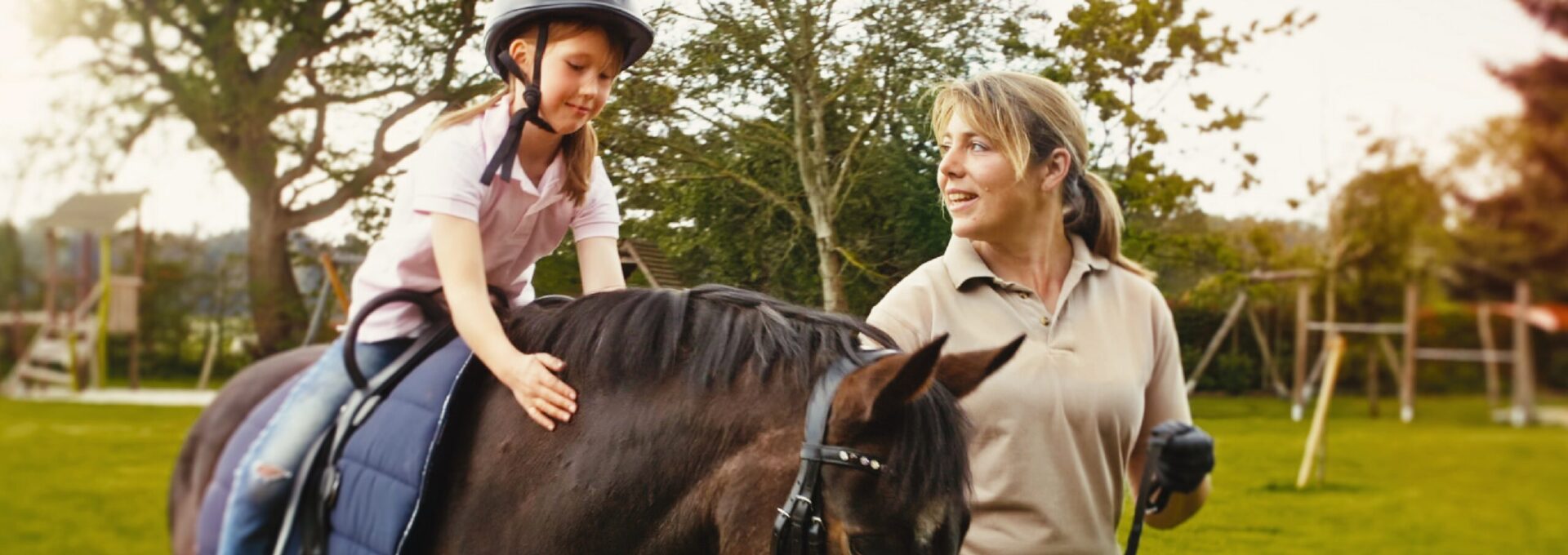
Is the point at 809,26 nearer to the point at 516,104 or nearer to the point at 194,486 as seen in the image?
the point at 516,104

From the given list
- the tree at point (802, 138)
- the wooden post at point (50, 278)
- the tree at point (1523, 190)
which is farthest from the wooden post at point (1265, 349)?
the wooden post at point (50, 278)

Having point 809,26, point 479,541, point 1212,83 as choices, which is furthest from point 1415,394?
point 479,541

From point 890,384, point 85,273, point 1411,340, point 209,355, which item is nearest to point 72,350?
point 85,273

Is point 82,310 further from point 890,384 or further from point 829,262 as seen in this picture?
point 890,384

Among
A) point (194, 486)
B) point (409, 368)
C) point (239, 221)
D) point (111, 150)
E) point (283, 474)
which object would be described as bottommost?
point (194, 486)

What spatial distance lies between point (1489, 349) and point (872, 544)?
255cm

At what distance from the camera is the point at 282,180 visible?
10.0ft

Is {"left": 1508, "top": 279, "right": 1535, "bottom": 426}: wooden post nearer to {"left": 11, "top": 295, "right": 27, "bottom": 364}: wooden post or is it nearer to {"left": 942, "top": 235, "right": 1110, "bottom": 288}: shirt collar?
{"left": 942, "top": 235, "right": 1110, "bottom": 288}: shirt collar

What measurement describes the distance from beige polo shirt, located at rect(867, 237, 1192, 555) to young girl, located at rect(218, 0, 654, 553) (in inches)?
24.2

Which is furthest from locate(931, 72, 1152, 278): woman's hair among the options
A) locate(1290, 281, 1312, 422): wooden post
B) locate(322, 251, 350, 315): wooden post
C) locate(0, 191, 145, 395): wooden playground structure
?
locate(0, 191, 145, 395): wooden playground structure

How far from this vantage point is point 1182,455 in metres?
1.70

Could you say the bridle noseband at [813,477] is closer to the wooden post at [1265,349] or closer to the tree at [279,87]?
the tree at [279,87]

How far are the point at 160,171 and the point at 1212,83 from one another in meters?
2.97

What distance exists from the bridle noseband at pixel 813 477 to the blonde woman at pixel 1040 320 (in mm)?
564
